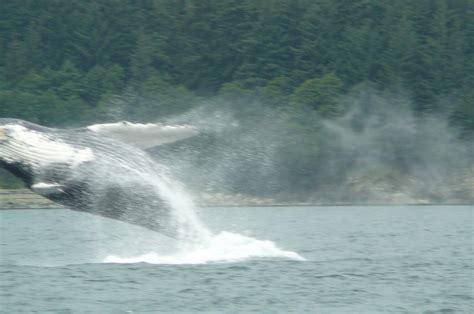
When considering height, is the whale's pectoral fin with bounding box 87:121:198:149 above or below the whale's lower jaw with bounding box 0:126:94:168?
above

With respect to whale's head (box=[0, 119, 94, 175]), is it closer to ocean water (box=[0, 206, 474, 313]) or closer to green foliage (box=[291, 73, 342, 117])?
ocean water (box=[0, 206, 474, 313])

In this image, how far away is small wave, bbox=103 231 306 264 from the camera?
16938 mm

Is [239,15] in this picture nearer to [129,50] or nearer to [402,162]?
[129,50]

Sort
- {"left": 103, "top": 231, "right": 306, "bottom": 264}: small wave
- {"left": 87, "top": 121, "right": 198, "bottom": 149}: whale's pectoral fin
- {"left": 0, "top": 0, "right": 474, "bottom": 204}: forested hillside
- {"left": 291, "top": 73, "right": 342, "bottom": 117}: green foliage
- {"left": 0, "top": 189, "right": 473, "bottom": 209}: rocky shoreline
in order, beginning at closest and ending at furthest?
{"left": 87, "top": 121, "right": 198, "bottom": 149}: whale's pectoral fin
{"left": 103, "top": 231, "right": 306, "bottom": 264}: small wave
{"left": 0, "top": 189, "right": 473, "bottom": 209}: rocky shoreline
{"left": 291, "top": 73, "right": 342, "bottom": 117}: green foliage
{"left": 0, "top": 0, "right": 474, "bottom": 204}: forested hillside

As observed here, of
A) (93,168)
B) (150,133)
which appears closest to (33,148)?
(93,168)

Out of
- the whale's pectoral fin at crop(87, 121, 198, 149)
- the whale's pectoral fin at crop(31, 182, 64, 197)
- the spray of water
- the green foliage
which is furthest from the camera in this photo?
the green foliage

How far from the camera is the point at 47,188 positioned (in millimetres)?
13531

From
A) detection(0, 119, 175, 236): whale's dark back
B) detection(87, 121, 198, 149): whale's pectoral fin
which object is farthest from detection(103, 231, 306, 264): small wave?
detection(87, 121, 198, 149): whale's pectoral fin

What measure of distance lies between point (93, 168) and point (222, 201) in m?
34.5

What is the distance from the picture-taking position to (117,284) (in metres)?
15.6

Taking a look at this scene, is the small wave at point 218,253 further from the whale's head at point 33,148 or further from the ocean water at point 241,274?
the whale's head at point 33,148

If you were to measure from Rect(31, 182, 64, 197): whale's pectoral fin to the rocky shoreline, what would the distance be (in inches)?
1276

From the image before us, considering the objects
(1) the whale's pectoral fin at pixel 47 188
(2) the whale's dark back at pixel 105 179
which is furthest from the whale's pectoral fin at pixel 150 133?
(1) the whale's pectoral fin at pixel 47 188

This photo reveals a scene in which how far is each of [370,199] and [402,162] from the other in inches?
223
